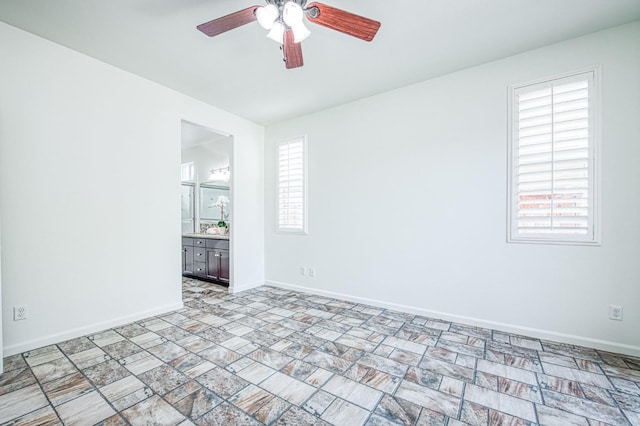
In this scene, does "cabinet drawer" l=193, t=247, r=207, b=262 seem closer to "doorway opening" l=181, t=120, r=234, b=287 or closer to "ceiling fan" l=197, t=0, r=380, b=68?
"doorway opening" l=181, t=120, r=234, b=287

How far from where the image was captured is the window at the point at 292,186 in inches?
175

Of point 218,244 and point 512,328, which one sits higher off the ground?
point 218,244

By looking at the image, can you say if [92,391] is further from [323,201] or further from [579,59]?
[579,59]

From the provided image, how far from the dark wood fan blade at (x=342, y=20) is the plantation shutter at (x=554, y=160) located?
1866 millimetres

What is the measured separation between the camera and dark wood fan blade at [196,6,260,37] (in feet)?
6.08

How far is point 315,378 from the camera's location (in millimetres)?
2096

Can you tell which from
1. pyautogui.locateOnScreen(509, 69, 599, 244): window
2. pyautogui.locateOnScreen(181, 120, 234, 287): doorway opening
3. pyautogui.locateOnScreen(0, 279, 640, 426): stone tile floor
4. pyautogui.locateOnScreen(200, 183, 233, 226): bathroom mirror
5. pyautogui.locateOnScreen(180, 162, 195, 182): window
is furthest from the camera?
pyautogui.locateOnScreen(180, 162, 195, 182): window

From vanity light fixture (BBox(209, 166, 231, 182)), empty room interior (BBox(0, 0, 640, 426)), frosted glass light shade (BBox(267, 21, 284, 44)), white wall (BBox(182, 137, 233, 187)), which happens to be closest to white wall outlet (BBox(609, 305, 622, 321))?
empty room interior (BBox(0, 0, 640, 426))

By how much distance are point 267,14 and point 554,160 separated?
273cm

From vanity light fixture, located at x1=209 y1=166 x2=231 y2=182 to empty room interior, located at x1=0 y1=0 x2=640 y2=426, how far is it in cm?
230

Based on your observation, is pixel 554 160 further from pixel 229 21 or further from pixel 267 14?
pixel 229 21

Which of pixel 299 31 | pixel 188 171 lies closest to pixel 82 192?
pixel 299 31

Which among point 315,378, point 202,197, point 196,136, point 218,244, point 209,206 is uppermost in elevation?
point 196,136

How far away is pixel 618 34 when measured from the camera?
8.02ft
